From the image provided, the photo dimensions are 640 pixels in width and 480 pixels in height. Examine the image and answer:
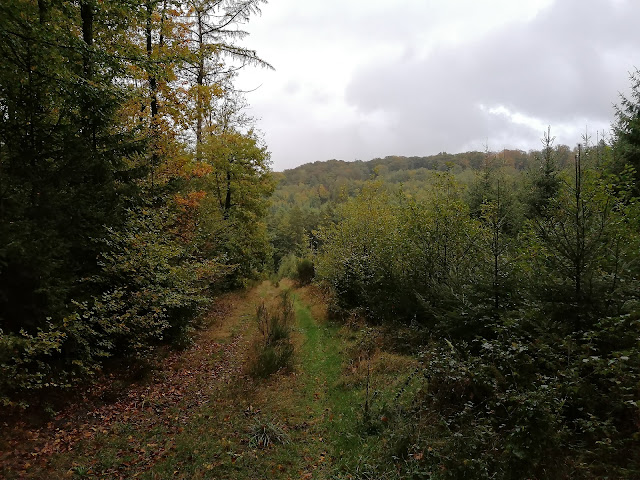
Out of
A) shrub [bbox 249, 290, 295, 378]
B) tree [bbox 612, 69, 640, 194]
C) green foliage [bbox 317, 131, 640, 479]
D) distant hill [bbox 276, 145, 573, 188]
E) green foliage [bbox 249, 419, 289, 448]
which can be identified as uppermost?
distant hill [bbox 276, 145, 573, 188]

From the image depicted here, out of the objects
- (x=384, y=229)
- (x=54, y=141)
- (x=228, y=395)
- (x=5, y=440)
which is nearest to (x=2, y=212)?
(x=54, y=141)

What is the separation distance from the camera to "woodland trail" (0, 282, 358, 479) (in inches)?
206

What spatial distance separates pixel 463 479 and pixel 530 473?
30.2 inches

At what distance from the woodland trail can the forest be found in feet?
0.14

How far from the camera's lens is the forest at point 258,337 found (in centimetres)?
459

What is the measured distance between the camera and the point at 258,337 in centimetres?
1174

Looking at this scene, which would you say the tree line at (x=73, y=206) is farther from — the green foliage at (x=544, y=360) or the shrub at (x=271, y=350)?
the green foliage at (x=544, y=360)

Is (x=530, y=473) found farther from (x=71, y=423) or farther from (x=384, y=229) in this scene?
(x=384, y=229)

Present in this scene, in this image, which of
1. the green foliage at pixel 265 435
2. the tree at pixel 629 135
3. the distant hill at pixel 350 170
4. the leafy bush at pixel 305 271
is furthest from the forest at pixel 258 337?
the distant hill at pixel 350 170

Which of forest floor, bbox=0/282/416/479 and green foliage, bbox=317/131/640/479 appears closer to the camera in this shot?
green foliage, bbox=317/131/640/479

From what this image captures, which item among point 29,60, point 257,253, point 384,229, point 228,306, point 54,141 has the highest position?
point 29,60

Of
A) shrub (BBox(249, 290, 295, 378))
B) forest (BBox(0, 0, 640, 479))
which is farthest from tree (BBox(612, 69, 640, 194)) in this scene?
shrub (BBox(249, 290, 295, 378))

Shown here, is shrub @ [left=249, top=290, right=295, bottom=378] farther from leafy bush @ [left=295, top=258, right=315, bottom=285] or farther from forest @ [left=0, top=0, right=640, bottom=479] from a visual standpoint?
leafy bush @ [left=295, top=258, right=315, bottom=285]

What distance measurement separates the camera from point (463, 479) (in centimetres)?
429
